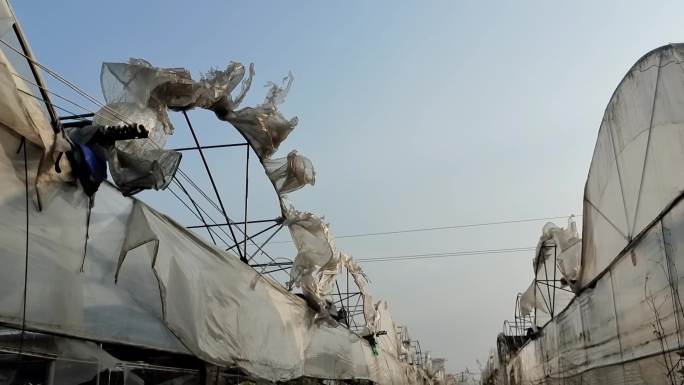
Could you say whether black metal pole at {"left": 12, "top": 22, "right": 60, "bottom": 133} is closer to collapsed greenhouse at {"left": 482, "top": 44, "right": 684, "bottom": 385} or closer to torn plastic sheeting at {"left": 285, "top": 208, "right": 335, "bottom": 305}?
collapsed greenhouse at {"left": 482, "top": 44, "right": 684, "bottom": 385}

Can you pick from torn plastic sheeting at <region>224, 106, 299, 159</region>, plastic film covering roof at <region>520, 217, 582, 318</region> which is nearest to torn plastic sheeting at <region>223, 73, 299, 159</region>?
torn plastic sheeting at <region>224, 106, 299, 159</region>

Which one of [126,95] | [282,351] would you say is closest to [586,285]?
[282,351]

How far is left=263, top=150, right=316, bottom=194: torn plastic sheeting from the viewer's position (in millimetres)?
9453

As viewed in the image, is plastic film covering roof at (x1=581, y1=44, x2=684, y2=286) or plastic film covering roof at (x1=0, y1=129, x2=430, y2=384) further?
plastic film covering roof at (x1=581, y1=44, x2=684, y2=286)

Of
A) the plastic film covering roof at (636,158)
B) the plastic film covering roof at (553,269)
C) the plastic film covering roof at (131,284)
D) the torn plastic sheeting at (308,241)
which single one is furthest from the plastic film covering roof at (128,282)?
the plastic film covering roof at (553,269)

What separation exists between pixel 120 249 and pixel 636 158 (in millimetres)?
5573

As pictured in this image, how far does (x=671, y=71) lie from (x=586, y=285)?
14.1 feet

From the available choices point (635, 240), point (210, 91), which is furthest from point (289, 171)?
point (635, 240)

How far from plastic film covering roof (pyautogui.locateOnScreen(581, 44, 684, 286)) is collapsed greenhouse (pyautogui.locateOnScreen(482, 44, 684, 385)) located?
0.4 inches

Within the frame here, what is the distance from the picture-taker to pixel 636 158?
21.8ft

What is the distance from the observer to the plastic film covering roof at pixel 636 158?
5512 millimetres

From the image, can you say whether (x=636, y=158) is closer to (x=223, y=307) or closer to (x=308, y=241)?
(x=223, y=307)

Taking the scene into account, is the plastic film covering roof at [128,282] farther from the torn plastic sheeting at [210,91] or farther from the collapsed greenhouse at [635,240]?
the collapsed greenhouse at [635,240]

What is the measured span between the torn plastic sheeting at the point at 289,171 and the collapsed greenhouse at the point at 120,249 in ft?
0.17
